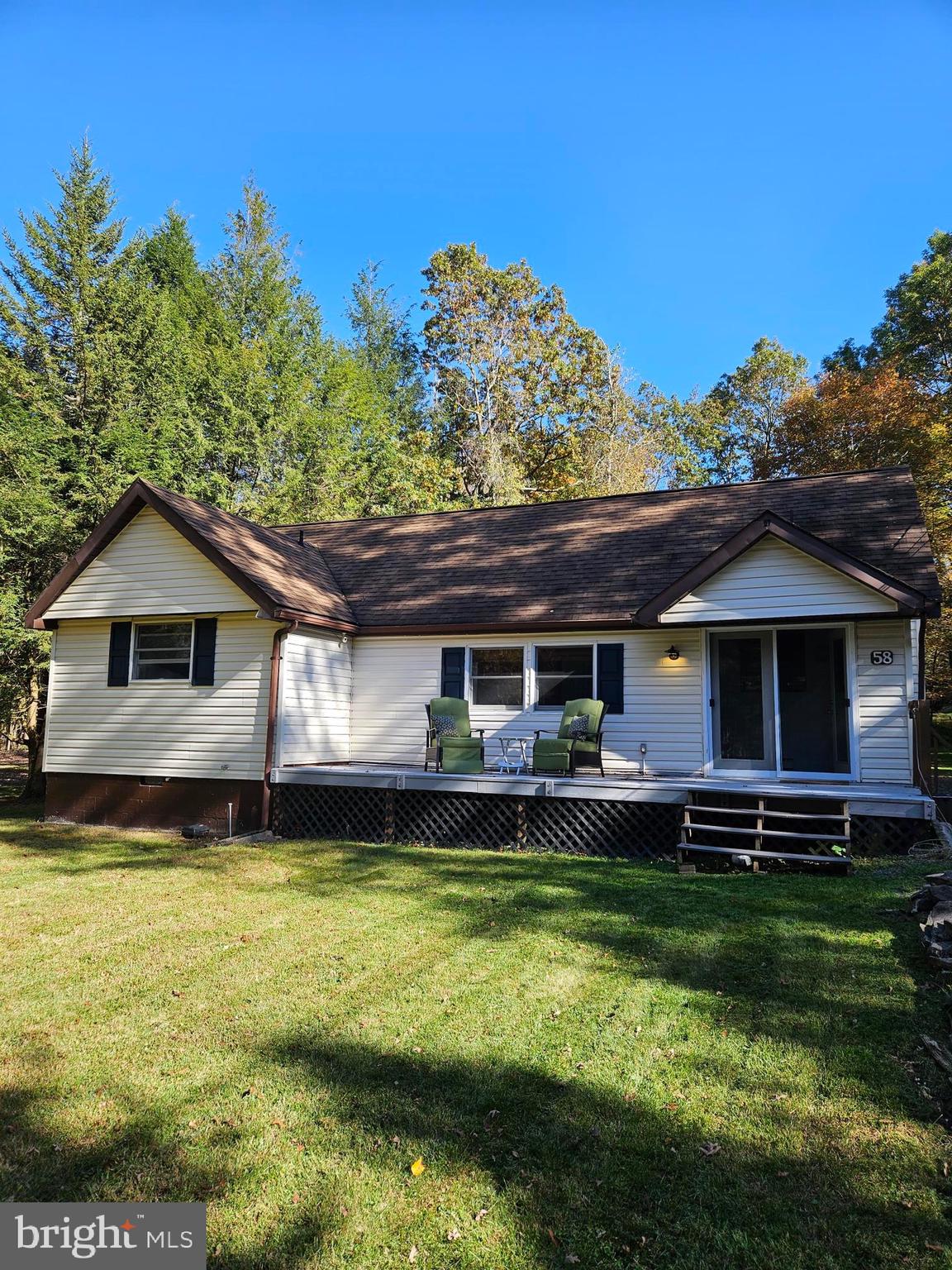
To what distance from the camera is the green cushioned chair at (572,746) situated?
9.30 metres

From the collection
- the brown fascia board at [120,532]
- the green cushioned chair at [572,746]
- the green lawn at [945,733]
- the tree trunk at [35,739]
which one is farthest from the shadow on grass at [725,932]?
the green lawn at [945,733]

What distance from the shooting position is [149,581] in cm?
1074

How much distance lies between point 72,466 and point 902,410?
77.2 feet

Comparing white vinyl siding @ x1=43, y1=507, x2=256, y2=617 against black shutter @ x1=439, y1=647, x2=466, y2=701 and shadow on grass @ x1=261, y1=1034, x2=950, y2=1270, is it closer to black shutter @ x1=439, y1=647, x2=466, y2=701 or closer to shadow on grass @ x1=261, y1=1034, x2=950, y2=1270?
black shutter @ x1=439, y1=647, x2=466, y2=701

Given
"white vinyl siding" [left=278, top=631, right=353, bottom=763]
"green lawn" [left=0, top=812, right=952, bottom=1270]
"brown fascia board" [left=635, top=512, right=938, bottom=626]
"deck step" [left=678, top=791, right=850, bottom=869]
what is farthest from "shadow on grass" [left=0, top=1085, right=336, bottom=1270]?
"brown fascia board" [left=635, top=512, right=938, bottom=626]

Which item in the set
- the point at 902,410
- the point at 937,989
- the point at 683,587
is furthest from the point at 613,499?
the point at 902,410

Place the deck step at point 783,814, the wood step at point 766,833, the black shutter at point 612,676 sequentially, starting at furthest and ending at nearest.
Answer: the black shutter at point 612,676
the deck step at point 783,814
the wood step at point 766,833

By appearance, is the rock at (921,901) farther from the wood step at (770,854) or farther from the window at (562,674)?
the window at (562,674)

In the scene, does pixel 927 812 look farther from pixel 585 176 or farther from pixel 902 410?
pixel 902 410

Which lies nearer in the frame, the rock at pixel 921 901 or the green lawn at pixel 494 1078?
the green lawn at pixel 494 1078

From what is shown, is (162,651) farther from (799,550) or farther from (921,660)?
(921,660)

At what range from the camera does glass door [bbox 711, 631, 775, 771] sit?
9797 millimetres

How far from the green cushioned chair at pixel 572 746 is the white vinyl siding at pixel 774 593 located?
1617mm

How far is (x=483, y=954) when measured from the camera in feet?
15.9
